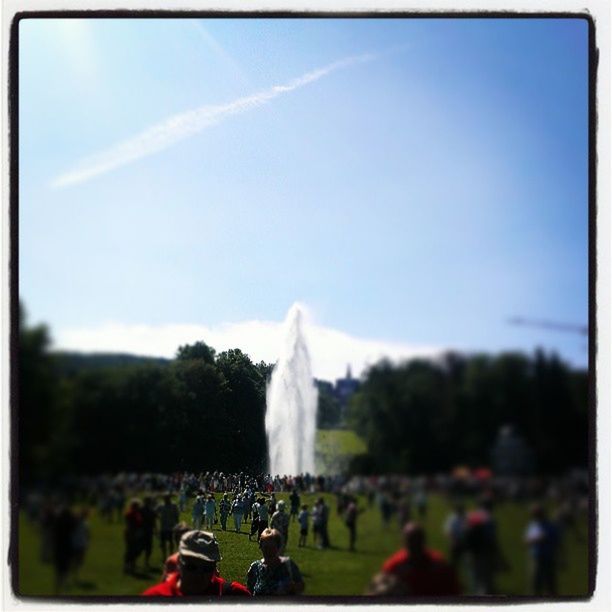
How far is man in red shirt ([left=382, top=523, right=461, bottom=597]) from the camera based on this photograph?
3.11 meters

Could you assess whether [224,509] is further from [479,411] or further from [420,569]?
[479,411]

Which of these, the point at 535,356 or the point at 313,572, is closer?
the point at 535,356

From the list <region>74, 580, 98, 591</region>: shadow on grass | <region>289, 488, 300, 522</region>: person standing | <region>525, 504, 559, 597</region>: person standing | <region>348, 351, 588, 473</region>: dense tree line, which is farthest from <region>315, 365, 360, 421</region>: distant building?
<region>74, 580, 98, 591</region>: shadow on grass

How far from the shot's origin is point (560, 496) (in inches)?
126

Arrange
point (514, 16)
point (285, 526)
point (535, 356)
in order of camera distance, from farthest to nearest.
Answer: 1. point (285, 526)
2. point (514, 16)
3. point (535, 356)

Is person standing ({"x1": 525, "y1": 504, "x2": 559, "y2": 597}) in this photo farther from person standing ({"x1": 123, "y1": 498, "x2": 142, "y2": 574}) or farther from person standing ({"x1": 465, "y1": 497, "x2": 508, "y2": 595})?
person standing ({"x1": 123, "y1": 498, "x2": 142, "y2": 574})

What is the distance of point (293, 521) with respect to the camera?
3604 mm

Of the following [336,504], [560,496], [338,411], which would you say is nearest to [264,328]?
[338,411]

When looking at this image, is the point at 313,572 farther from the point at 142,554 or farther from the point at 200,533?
the point at 142,554

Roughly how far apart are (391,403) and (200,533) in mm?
948

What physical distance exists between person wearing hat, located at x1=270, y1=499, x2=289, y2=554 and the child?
7cm

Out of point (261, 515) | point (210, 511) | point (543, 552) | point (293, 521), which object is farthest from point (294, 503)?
point (543, 552)

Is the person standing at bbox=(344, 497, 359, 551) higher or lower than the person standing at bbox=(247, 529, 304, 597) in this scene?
higher

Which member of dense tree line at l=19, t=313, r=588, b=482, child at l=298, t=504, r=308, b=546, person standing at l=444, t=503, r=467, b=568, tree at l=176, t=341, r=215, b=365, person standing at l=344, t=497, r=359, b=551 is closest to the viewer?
person standing at l=444, t=503, r=467, b=568
